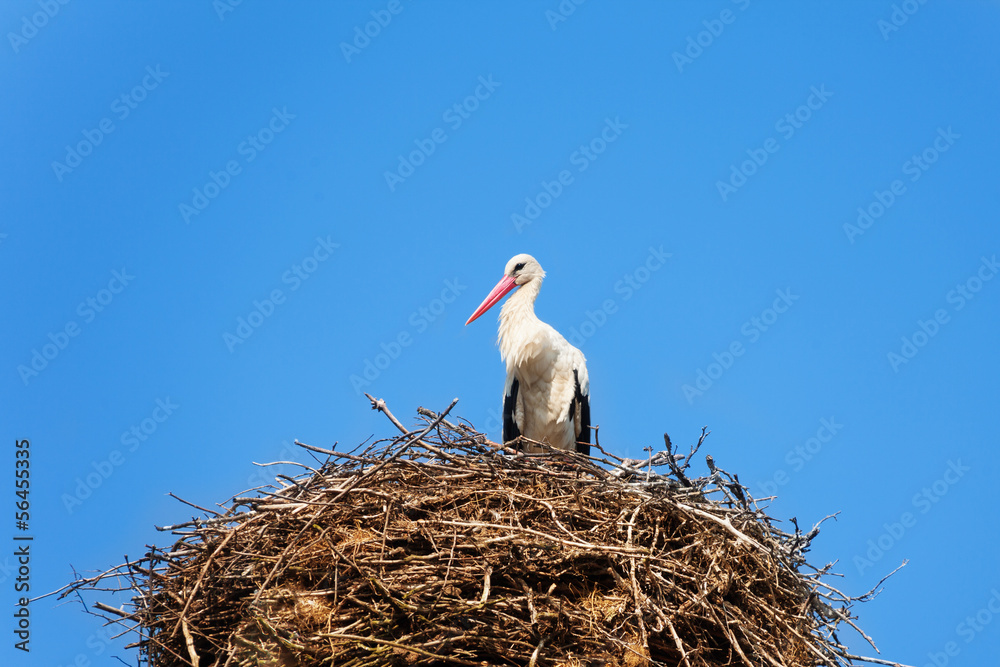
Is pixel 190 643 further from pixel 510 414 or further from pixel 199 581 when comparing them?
pixel 510 414

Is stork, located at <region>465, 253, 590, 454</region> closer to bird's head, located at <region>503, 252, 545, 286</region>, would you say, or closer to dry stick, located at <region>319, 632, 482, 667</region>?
bird's head, located at <region>503, 252, 545, 286</region>

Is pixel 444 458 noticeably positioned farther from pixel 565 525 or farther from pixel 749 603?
pixel 749 603

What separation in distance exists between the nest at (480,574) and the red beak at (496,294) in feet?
6.67

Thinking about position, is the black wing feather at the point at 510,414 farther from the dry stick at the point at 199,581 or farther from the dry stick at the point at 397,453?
the dry stick at the point at 199,581

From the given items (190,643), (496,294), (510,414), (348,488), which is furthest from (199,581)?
(496,294)

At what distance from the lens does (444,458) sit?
3.52 metres

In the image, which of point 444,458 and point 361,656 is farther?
point 444,458

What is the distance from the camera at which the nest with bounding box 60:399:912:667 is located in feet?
9.55

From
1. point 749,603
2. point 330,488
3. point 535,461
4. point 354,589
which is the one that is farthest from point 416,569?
point 749,603

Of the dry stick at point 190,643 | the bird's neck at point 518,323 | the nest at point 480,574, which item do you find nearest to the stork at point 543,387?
the bird's neck at point 518,323

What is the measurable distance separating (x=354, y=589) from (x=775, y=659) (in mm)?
1429

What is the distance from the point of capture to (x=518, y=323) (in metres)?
5.26

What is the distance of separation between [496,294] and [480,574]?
277 cm

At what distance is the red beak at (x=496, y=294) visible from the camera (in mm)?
5586
